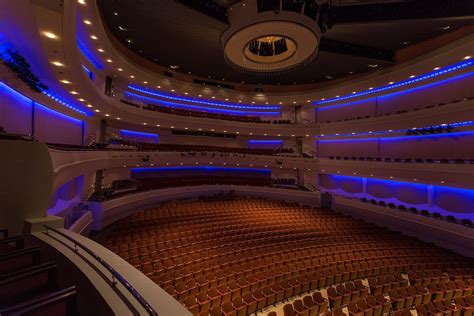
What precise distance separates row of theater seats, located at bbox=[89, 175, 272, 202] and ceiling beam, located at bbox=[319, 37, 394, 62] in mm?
11127

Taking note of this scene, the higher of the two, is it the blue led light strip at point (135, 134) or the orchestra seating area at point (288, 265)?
the blue led light strip at point (135, 134)

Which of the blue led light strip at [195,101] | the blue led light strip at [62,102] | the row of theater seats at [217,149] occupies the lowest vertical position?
the row of theater seats at [217,149]

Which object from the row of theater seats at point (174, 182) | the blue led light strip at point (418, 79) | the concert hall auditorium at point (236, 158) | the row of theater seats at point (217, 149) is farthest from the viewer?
A: the row of theater seats at point (217, 149)

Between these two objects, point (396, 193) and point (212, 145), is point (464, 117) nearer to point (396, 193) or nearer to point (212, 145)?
point (396, 193)

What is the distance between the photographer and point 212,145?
24.5 metres

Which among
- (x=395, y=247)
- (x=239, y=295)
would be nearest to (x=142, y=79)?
(x=239, y=295)

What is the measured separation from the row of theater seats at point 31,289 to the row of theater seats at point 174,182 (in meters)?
10.6

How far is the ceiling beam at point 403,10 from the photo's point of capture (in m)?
11.4

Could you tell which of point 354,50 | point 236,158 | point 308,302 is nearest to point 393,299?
point 308,302

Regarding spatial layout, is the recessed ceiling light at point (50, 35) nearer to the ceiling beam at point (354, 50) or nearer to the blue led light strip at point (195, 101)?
the ceiling beam at point (354, 50)

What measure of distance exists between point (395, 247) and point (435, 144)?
8116mm

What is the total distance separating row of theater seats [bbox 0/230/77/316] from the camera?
7.07 ft

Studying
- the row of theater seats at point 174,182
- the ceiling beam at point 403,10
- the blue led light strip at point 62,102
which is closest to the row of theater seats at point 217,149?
the row of theater seats at point 174,182

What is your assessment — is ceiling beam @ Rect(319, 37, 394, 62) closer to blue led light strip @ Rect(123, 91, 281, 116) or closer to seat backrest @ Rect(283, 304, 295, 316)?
blue led light strip @ Rect(123, 91, 281, 116)
